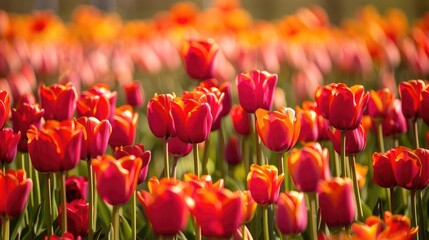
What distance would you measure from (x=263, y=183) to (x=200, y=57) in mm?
775

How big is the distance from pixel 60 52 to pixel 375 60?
1.64 meters

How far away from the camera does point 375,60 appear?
3764 millimetres

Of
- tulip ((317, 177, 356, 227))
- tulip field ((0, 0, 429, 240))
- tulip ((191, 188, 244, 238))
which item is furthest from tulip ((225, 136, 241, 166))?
tulip ((191, 188, 244, 238))

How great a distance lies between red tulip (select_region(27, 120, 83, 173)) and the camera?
121 cm

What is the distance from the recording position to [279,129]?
1354 mm

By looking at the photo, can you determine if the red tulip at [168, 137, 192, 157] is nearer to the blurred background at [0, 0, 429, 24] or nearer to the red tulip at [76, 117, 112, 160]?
the red tulip at [76, 117, 112, 160]

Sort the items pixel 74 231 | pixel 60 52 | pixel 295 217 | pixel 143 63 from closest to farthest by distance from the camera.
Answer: pixel 295 217
pixel 74 231
pixel 143 63
pixel 60 52

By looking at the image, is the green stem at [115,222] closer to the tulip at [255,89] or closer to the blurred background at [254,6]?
the tulip at [255,89]

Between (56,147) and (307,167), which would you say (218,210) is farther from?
(56,147)

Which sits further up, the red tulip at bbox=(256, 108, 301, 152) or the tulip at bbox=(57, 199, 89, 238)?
the red tulip at bbox=(256, 108, 301, 152)

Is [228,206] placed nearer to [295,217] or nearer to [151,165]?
[295,217]

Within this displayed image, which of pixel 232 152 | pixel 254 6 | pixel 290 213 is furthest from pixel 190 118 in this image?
pixel 254 6

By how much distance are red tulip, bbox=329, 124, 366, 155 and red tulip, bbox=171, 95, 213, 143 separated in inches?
11.1

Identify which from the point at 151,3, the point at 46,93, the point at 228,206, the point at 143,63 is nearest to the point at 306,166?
the point at 228,206
